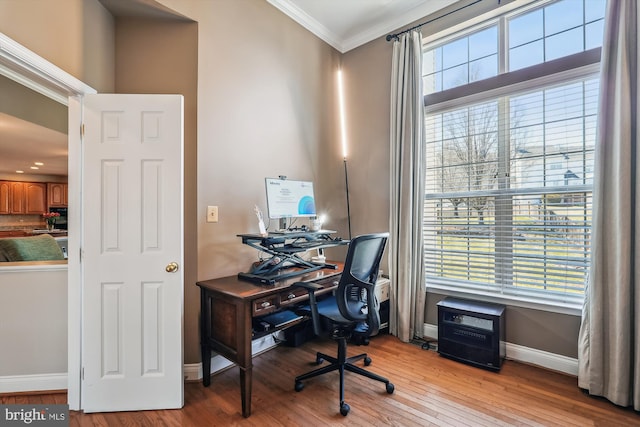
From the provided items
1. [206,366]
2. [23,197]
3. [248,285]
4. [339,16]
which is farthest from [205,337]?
[23,197]

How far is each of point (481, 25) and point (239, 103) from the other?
7.59ft

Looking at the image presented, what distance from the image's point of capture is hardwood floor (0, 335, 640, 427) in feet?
5.87

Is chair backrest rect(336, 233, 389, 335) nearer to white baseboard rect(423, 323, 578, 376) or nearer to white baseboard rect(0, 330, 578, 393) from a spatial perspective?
white baseboard rect(0, 330, 578, 393)

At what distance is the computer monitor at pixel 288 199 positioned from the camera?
2.45 m

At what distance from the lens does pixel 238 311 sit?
1.88 metres

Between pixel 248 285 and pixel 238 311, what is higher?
pixel 248 285

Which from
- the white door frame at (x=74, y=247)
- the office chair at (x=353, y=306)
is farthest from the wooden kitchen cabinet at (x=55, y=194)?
the office chair at (x=353, y=306)

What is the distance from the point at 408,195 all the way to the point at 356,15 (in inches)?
76.1

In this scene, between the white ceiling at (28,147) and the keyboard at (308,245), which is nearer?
the keyboard at (308,245)

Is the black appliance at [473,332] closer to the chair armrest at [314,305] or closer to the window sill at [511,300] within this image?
the window sill at [511,300]

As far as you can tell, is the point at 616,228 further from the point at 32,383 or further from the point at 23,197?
the point at 23,197

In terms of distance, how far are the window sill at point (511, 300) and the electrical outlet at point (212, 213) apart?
2.11m

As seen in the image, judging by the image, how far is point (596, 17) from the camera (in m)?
2.20

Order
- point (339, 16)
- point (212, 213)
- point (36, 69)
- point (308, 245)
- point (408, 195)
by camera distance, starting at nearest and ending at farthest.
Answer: point (36, 69) → point (212, 213) → point (308, 245) → point (408, 195) → point (339, 16)
